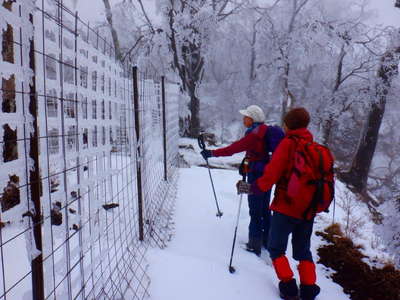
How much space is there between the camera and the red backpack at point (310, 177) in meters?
2.44

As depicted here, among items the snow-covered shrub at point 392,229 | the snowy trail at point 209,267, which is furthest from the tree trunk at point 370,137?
the snow-covered shrub at point 392,229

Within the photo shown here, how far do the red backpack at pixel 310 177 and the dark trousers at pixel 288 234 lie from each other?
212 millimetres

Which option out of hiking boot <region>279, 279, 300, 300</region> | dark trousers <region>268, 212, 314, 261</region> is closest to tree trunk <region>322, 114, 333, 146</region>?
dark trousers <region>268, 212, 314, 261</region>

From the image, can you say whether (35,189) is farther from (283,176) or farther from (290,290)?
(290,290)

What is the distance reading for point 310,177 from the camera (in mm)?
2439

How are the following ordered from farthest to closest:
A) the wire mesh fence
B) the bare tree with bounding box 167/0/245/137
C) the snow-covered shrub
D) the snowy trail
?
the bare tree with bounding box 167/0/245/137 < the snow-covered shrub < the snowy trail < the wire mesh fence

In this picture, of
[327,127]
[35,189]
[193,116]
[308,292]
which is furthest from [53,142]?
[327,127]

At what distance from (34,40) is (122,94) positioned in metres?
1.66

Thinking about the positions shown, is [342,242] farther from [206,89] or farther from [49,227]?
[206,89]

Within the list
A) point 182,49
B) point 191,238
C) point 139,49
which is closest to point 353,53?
point 182,49

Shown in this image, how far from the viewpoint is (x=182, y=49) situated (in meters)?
A: 14.9

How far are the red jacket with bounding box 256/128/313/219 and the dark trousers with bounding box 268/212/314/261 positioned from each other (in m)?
0.10

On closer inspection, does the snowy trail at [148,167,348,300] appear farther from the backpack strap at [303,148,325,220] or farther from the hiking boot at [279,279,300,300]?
the backpack strap at [303,148,325,220]

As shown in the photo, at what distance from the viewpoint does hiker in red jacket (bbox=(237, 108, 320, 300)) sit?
8.44 ft
